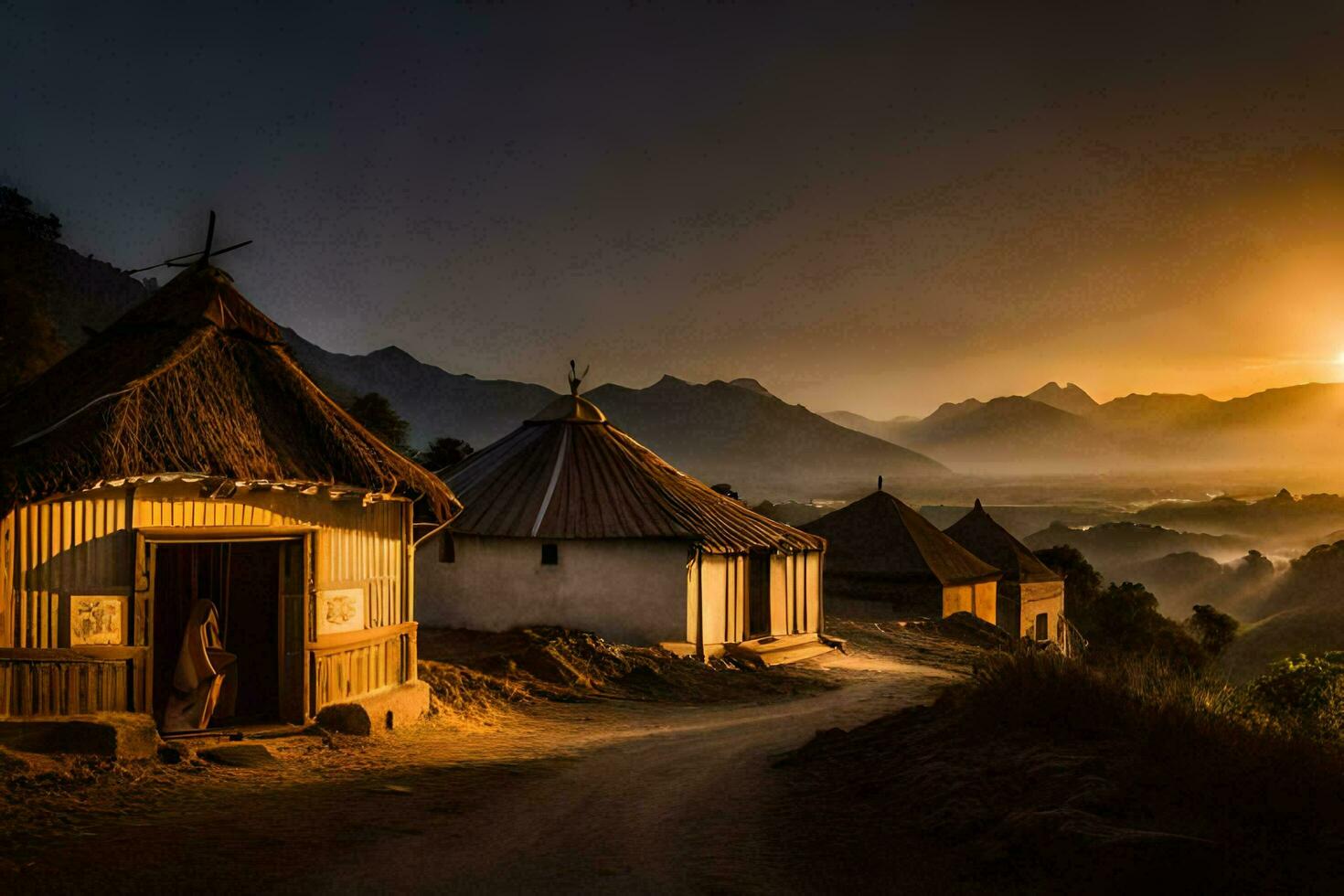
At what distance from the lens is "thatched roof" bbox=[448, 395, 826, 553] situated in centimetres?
2061

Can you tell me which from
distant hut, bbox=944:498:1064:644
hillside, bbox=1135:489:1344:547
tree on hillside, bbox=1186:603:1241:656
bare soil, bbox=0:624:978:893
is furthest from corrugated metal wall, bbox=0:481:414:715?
hillside, bbox=1135:489:1344:547

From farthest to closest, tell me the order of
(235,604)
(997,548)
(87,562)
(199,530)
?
(997,548)
(235,604)
(199,530)
(87,562)

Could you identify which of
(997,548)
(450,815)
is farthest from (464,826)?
(997,548)

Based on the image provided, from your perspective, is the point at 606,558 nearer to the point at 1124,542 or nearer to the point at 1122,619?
the point at 1122,619

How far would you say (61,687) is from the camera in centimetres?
961

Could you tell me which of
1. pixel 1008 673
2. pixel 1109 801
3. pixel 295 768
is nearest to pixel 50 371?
pixel 295 768

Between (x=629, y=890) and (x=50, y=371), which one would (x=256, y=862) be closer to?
(x=629, y=890)

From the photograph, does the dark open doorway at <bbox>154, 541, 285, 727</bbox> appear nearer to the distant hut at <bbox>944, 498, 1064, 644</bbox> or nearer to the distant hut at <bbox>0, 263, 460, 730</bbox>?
the distant hut at <bbox>0, 263, 460, 730</bbox>

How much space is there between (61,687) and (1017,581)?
33929 millimetres

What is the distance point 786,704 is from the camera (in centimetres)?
1656

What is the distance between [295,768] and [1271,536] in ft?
696

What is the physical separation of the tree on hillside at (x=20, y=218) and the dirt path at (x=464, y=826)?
3968 cm

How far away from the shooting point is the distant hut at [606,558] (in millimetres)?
20281

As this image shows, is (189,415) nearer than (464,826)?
No
